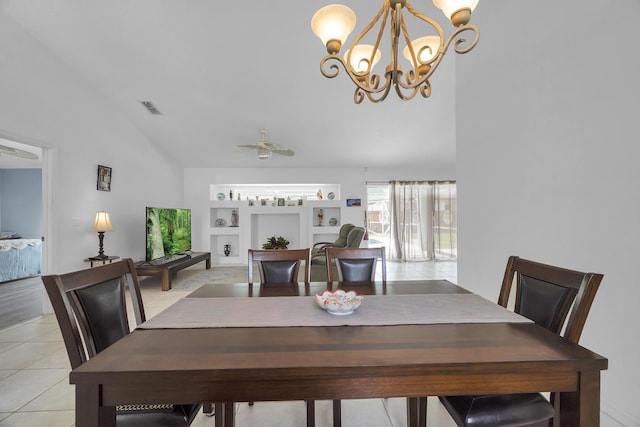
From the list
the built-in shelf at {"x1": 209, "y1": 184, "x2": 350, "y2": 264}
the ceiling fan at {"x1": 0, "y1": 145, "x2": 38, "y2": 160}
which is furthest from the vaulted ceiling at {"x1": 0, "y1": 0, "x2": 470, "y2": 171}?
the ceiling fan at {"x1": 0, "y1": 145, "x2": 38, "y2": 160}

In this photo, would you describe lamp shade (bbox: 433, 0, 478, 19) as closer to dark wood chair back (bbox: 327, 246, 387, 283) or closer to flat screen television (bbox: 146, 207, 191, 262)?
dark wood chair back (bbox: 327, 246, 387, 283)

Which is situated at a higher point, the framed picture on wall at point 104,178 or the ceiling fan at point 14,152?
the ceiling fan at point 14,152

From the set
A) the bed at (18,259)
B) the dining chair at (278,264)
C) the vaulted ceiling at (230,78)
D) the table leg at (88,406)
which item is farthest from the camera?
the bed at (18,259)

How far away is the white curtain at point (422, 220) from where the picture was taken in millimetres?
6820

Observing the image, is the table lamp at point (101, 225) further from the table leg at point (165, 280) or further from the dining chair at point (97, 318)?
the dining chair at point (97, 318)

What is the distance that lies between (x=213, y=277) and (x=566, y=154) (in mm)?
5128

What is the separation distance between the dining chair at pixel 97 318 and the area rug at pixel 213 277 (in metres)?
3.35

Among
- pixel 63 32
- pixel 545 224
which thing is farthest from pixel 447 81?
pixel 63 32

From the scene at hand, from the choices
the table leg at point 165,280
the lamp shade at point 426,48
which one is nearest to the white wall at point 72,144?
the table leg at point 165,280

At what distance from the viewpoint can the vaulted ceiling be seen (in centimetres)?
277

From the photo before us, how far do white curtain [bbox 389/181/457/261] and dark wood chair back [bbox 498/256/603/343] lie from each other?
5466 millimetres

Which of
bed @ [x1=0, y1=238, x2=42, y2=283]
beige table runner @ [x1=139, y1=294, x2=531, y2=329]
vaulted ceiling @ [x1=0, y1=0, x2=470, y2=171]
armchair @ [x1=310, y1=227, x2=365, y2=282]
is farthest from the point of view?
bed @ [x1=0, y1=238, x2=42, y2=283]

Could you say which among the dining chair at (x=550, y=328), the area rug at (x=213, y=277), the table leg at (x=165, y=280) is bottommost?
the area rug at (x=213, y=277)

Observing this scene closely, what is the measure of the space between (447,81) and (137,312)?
163 inches
